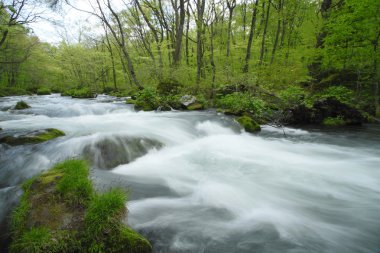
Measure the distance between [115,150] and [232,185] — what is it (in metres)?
2.71

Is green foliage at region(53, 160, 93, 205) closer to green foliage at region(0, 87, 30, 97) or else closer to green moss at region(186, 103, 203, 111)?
green moss at region(186, 103, 203, 111)

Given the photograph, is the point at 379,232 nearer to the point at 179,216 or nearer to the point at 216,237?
the point at 216,237

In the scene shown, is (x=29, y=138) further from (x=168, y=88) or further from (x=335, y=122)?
(x=335, y=122)

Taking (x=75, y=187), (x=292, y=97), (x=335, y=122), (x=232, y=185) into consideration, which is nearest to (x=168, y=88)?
(x=292, y=97)

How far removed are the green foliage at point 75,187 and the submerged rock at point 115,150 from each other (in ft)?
5.68

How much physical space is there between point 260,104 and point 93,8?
47.7 feet

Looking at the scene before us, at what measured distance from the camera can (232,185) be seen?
3.85 meters

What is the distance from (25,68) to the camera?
1039 inches

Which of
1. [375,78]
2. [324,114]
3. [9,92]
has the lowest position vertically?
[324,114]

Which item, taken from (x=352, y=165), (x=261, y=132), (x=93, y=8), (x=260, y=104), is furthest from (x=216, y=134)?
(x=93, y=8)

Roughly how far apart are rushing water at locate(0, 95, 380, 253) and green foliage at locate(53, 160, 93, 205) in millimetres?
751

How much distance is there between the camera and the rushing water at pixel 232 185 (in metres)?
2.59

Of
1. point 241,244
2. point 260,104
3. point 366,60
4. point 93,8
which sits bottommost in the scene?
point 241,244

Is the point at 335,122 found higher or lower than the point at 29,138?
higher
